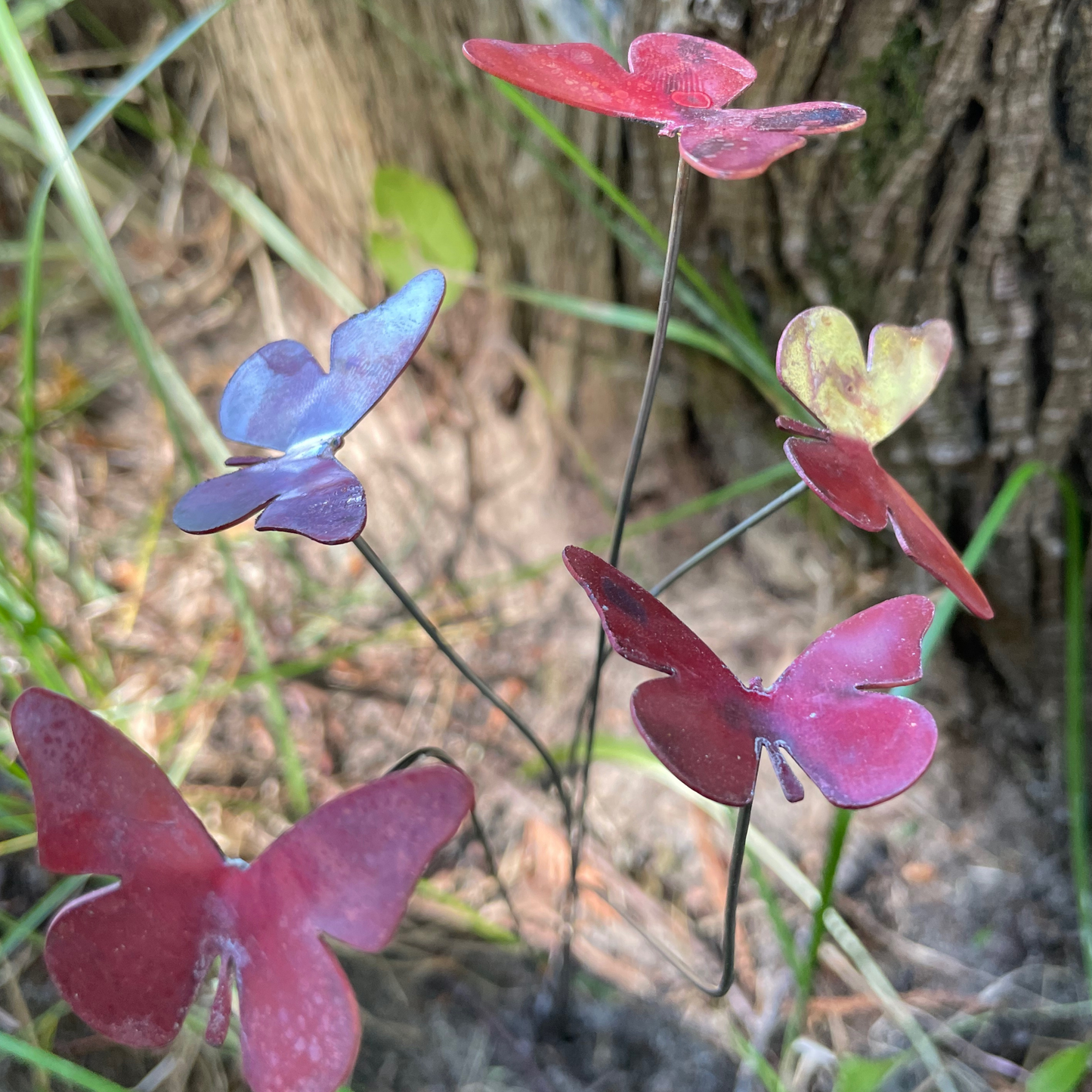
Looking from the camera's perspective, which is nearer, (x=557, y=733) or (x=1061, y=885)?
(x=1061, y=885)

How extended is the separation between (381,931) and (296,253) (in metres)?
0.92

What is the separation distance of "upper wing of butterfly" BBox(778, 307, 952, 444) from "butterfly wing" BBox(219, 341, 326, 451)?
0.77 ft

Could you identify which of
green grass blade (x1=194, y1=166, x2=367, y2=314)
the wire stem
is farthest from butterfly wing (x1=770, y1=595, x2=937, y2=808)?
green grass blade (x1=194, y1=166, x2=367, y2=314)

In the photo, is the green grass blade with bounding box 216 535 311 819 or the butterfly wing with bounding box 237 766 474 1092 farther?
the green grass blade with bounding box 216 535 311 819

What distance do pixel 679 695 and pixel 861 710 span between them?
8cm

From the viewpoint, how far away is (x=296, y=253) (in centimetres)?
105

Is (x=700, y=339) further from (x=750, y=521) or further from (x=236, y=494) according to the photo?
(x=236, y=494)

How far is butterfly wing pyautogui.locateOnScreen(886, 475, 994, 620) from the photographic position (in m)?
0.37

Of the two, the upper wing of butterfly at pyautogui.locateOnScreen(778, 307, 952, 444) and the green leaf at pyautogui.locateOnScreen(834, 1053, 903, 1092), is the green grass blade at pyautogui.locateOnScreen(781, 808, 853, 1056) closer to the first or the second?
the green leaf at pyautogui.locateOnScreen(834, 1053, 903, 1092)

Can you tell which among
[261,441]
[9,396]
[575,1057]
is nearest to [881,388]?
[261,441]

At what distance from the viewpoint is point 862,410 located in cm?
43

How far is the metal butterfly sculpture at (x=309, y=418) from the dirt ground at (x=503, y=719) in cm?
48

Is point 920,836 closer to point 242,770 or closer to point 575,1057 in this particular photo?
point 575,1057

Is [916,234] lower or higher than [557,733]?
higher
